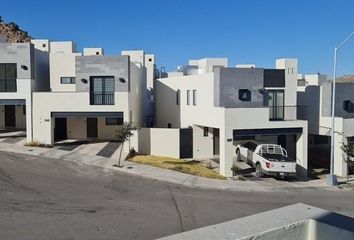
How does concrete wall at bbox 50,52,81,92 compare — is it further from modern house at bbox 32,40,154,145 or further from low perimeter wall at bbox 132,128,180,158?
low perimeter wall at bbox 132,128,180,158

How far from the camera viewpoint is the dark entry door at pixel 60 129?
33.3 m

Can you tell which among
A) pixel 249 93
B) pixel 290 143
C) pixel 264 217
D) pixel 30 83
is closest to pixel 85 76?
pixel 30 83

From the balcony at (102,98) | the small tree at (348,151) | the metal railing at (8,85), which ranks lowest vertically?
the small tree at (348,151)

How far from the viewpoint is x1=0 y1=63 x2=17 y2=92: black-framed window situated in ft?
98.6

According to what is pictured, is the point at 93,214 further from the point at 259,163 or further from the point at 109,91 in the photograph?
the point at 109,91

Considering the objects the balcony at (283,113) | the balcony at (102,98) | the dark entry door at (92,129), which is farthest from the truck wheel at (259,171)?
the dark entry door at (92,129)

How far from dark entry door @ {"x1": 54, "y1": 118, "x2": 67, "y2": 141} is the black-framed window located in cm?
464

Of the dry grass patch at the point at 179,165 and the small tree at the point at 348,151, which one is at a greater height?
the small tree at the point at 348,151

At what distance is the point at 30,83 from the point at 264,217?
2816cm

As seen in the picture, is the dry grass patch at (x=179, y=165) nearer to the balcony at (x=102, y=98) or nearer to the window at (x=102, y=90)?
the balcony at (x=102, y=98)

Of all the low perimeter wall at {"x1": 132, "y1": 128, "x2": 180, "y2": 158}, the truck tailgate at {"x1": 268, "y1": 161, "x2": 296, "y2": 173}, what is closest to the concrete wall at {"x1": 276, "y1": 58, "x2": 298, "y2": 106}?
the truck tailgate at {"x1": 268, "y1": 161, "x2": 296, "y2": 173}

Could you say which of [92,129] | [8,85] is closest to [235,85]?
[92,129]

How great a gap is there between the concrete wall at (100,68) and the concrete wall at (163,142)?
163 inches

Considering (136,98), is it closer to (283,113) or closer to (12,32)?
(283,113)
